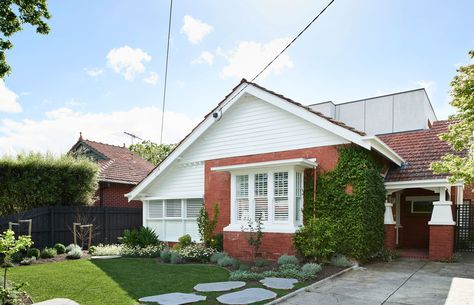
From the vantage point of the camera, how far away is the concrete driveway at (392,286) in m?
6.55

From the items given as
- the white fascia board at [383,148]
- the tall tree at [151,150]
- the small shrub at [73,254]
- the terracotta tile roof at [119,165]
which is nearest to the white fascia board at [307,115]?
the white fascia board at [383,148]

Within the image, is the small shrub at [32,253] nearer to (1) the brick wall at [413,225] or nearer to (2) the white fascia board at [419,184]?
(2) the white fascia board at [419,184]

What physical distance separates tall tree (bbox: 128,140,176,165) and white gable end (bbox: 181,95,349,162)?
38.8m

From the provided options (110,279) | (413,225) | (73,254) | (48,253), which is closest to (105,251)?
(73,254)

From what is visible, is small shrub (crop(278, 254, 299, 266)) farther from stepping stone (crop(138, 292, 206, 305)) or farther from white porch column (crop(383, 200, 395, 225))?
white porch column (crop(383, 200, 395, 225))

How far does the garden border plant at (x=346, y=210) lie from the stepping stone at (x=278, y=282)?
1.97m

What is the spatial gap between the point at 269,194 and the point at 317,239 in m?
2.23

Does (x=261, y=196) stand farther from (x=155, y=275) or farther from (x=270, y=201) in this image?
(x=155, y=275)

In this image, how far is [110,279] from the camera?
8.91 meters

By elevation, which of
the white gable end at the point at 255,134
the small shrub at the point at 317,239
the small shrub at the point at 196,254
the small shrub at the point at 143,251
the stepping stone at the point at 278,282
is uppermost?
the white gable end at the point at 255,134

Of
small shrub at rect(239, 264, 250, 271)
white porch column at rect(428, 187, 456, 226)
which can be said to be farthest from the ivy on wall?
small shrub at rect(239, 264, 250, 271)

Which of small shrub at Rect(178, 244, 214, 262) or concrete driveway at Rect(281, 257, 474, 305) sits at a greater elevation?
concrete driveway at Rect(281, 257, 474, 305)

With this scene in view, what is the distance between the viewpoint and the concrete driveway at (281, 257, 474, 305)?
6.55 metres

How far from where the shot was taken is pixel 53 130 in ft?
56.0
